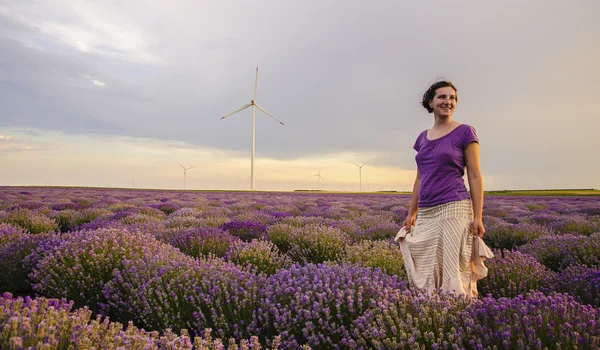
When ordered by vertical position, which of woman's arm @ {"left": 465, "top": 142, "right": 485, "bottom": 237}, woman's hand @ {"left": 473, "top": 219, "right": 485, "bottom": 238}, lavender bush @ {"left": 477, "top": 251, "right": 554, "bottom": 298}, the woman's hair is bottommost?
lavender bush @ {"left": 477, "top": 251, "right": 554, "bottom": 298}

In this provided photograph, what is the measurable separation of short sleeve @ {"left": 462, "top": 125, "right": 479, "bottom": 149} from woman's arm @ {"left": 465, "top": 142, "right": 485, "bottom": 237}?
3cm

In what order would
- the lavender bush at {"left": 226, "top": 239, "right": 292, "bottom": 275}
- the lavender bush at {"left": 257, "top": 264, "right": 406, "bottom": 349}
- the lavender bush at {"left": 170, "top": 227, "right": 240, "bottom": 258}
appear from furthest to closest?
1. the lavender bush at {"left": 170, "top": 227, "right": 240, "bottom": 258}
2. the lavender bush at {"left": 226, "top": 239, "right": 292, "bottom": 275}
3. the lavender bush at {"left": 257, "top": 264, "right": 406, "bottom": 349}

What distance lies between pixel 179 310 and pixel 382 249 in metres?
2.51

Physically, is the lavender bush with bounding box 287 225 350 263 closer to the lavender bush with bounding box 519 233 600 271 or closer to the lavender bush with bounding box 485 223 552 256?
the lavender bush with bounding box 519 233 600 271

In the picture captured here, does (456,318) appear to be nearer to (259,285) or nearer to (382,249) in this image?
(259,285)

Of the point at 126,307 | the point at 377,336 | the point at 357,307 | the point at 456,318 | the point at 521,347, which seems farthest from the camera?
the point at 126,307

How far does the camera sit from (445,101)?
3316mm

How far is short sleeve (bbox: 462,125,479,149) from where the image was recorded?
3.13 m

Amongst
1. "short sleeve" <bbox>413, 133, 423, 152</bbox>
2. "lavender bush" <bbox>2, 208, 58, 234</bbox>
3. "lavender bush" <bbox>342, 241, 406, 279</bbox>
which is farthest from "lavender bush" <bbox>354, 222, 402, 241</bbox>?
"lavender bush" <bbox>2, 208, 58, 234</bbox>

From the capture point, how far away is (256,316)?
2.75 meters

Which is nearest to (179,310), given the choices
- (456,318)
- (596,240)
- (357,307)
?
(357,307)

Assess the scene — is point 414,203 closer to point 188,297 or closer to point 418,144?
point 418,144

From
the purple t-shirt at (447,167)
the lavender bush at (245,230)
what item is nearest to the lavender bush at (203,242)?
the lavender bush at (245,230)

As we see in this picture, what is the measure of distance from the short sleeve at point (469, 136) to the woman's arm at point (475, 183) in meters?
0.03
